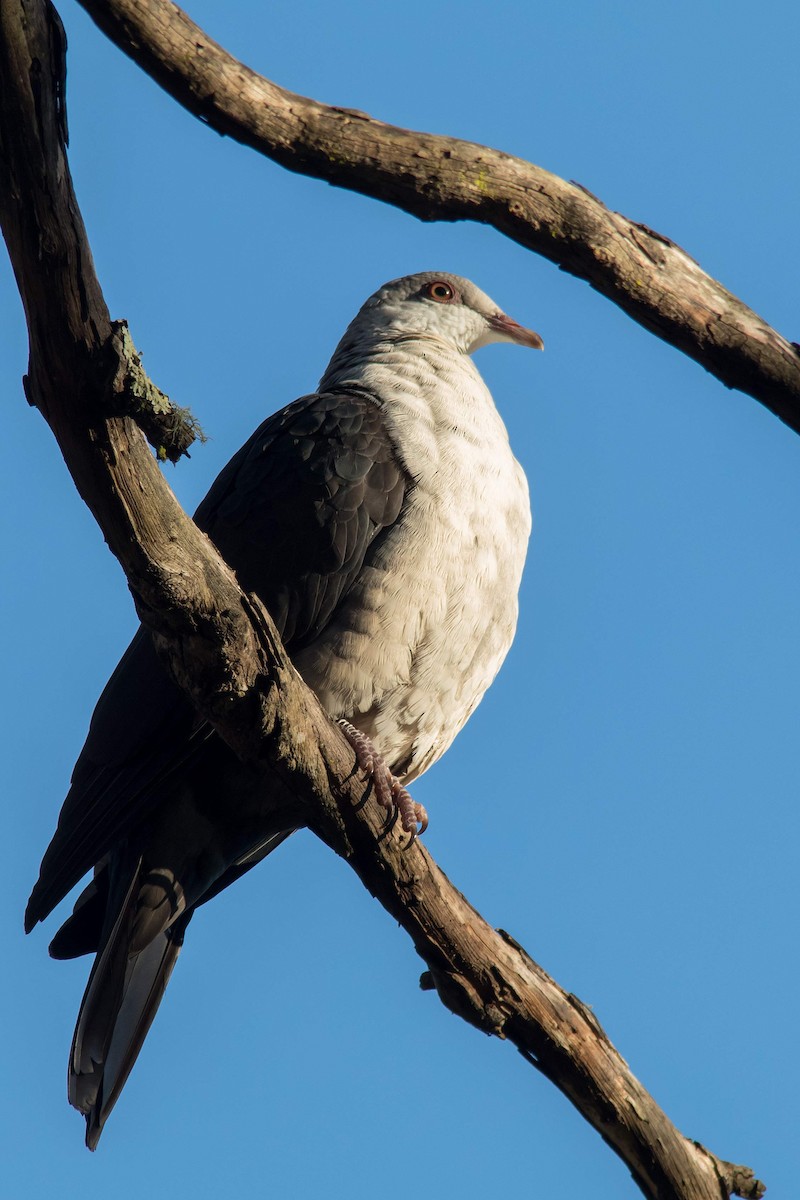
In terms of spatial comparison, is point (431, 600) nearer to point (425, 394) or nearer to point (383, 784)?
point (383, 784)

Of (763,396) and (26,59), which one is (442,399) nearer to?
(763,396)

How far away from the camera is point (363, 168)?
13.0 ft

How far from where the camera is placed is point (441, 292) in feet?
18.9

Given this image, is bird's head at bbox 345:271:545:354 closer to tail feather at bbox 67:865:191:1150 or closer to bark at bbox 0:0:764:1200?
bark at bbox 0:0:764:1200

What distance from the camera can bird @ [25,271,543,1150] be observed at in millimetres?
3965

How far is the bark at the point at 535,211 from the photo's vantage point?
390 cm

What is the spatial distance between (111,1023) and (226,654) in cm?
177

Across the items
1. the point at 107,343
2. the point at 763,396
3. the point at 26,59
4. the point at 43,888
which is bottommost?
the point at 43,888

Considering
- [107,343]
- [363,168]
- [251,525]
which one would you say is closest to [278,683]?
[107,343]

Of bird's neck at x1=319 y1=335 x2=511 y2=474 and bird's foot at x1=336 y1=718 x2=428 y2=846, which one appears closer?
bird's foot at x1=336 y1=718 x2=428 y2=846

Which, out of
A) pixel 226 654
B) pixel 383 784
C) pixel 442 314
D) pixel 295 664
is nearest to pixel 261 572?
pixel 295 664

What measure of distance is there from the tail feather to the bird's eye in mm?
2941

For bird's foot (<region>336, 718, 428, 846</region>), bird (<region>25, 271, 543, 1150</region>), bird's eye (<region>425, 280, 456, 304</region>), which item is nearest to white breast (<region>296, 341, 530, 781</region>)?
bird (<region>25, 271, 543, 1150</region>)

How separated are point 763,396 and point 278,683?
1995 mm
